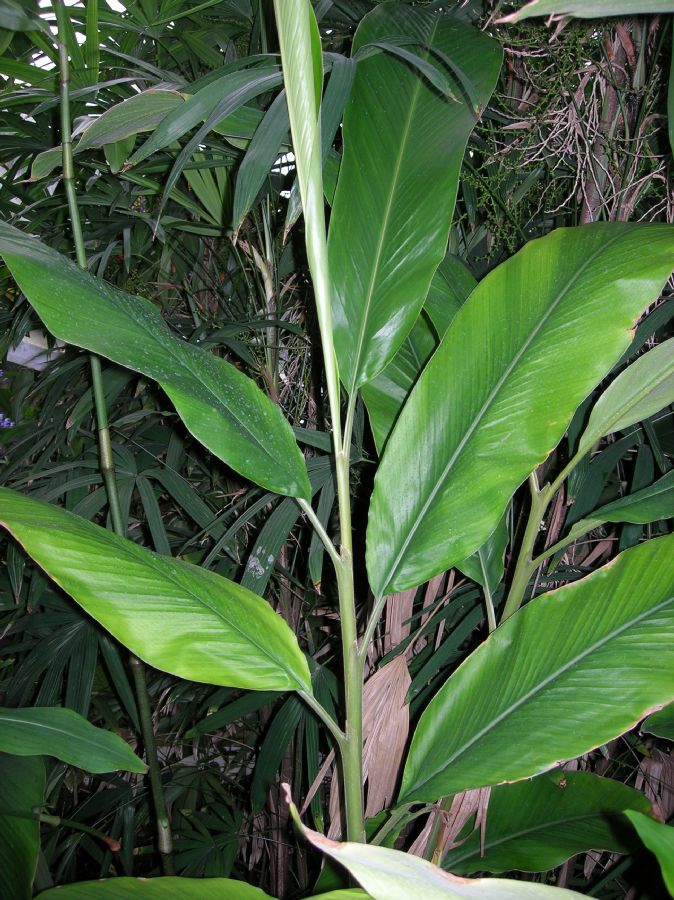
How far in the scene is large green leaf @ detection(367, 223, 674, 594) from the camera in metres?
0.50

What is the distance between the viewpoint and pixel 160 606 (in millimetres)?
449

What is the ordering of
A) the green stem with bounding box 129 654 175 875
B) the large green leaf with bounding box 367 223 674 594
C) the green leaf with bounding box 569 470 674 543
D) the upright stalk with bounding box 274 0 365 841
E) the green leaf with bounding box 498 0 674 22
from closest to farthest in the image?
the green leaf with bounding box 498 0 674 22 → the upright stalk with bounding box 274 0 365 841 → the large green leaf with bounding box 367 223 674 594 → the green leaf with bounding box 569 470 674 543 → the green stem with bounding box 129 654 175 875

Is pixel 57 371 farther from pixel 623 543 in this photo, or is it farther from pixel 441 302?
pixel 623 543

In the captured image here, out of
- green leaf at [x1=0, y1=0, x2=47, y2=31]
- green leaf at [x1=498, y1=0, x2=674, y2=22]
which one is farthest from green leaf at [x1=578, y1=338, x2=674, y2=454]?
green leaf at [x1=0, y1=0, x2=47, y2=31]

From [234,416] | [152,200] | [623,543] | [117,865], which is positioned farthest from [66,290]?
[117,865]

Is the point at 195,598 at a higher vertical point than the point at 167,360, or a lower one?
lower

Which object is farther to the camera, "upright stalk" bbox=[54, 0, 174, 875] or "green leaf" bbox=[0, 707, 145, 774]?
"upright stalk" bbox=[54, 0, 174, 875]

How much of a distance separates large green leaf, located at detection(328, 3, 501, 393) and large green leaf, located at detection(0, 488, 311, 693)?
0.68ft

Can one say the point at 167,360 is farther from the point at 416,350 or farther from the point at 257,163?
the point at 416,350

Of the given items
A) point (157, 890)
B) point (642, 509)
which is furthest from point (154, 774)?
point (642, 509)

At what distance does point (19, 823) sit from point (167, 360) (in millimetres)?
372

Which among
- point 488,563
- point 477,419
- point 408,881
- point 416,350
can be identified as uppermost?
point 416,350

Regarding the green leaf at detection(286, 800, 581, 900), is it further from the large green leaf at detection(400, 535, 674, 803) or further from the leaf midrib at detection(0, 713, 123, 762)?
the leaf midrib at detection(0, 713, 123, 762)

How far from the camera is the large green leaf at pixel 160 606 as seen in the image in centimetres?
42
